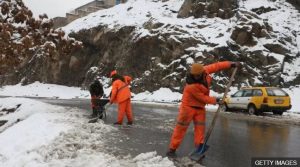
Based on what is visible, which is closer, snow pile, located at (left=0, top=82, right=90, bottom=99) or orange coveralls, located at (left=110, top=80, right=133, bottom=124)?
orange coveralls, located at (left=110, top=80, right=133, bottom=124)

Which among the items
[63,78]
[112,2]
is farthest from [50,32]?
[112,2]

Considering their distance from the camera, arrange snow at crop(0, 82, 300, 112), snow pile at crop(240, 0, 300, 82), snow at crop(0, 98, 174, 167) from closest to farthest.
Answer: snow at crop(0, 98, 174, 167) → snow pile at crop(240, 0, 300, 82) → snow at crop(0, 82, 300, 112)

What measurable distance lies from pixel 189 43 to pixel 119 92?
28.4m

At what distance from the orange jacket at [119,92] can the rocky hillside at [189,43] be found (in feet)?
77.2

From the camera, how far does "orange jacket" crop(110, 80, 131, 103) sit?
47.6 ft

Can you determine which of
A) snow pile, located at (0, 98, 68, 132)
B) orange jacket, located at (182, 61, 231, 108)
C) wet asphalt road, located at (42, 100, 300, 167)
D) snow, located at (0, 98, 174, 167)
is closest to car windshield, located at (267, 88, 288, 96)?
wet asphalt road, located at (42, 100, 300, 167)

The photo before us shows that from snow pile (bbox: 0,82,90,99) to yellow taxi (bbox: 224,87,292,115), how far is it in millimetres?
29338

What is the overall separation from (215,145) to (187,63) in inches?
1192

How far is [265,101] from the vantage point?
22.1m

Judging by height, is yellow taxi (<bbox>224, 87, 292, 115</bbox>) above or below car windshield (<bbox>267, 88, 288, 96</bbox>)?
below

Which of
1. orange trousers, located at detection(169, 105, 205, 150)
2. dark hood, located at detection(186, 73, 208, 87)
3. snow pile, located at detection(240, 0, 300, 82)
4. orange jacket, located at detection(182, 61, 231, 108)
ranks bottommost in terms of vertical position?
orange trousers, located at detection(169, 105, 205, 150)

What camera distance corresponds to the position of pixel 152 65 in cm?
4459

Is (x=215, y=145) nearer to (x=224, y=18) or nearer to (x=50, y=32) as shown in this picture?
(x=50, y=32)

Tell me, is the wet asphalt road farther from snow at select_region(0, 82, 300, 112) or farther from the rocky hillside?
the rocky hillside
